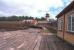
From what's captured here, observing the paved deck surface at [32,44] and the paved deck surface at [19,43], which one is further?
the paved deck surface at [19,43]

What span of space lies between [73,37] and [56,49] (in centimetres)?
298

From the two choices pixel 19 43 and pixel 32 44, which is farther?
pixel 19 43

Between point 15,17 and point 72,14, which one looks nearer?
point 72,14

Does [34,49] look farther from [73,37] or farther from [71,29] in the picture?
[71,29]

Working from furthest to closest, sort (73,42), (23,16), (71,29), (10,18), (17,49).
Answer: (23,16) < (10,18) < (71,29) < (73,42) < (17,49)

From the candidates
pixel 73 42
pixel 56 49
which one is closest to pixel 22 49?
pixel 56 49

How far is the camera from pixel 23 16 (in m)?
136

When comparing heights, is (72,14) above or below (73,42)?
above

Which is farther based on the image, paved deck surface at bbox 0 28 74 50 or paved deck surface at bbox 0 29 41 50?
paved deck surface at bbox 0 29 41 50

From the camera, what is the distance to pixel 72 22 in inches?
678

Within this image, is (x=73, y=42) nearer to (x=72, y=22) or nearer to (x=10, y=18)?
(x=72, y=22)

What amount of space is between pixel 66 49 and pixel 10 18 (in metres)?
112

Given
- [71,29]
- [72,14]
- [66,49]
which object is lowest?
[66,49]

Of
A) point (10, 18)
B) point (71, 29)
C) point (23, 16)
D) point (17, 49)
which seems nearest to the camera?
point (17, 49)
